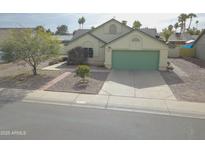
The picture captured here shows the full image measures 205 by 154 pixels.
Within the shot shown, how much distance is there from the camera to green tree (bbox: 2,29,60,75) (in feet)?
40.4

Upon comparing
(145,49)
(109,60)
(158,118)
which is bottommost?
(158,118)

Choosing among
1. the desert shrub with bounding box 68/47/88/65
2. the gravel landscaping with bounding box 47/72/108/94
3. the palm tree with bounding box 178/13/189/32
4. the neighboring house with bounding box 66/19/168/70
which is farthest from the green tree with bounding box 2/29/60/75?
the palm tree with bounding box 178/13/189/32

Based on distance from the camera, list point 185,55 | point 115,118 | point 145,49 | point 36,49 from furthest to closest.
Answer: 1. point 185,55
2. point 145,49
3. point 36,49
4. point 115,118

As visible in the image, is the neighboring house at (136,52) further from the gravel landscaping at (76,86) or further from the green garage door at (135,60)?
the gravel landscaping at (76,86)

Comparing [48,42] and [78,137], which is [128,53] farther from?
[78,137]

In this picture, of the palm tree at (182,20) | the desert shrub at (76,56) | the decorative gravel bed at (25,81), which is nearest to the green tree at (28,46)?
the decorative gravel bed at (25,81)

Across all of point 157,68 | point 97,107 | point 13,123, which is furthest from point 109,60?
point 13,123

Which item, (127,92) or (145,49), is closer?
(127,92)

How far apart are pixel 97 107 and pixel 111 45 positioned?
34.4 ft

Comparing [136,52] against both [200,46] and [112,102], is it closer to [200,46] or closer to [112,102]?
[112,102]

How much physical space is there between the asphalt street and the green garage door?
34.4 ft

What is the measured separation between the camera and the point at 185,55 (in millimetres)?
29578

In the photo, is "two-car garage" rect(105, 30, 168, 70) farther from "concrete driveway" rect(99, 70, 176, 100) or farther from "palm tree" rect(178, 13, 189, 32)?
"palm tree" rect(178, 13, 189, 32)

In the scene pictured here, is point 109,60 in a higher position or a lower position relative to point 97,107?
higher
